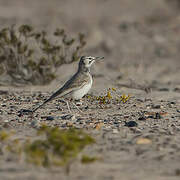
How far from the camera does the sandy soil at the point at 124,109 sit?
14.3 ft

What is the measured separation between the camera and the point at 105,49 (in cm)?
1742

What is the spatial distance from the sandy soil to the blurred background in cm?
4

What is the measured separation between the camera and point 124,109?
7434mm

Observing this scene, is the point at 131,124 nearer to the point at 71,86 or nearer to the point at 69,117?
the point at 69,117

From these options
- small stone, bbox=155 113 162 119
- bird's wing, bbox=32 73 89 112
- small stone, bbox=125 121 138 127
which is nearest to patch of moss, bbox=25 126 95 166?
small stone, bbox=125 121 138 127

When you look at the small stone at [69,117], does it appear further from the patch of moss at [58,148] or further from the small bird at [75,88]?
the patch of moss at [58,148]

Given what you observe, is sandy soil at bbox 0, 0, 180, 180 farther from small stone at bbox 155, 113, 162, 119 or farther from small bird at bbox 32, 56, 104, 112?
small bird at bbox 32, 56, 104, 112

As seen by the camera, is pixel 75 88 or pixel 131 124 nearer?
pixel 131 124

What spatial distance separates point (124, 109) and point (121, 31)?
13.3 meters

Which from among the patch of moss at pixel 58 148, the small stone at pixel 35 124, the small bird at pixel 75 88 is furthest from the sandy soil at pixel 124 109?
the small bird at pixel 75 88

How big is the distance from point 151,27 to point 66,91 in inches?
594

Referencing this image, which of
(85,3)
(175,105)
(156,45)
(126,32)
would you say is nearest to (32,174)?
(175,105)

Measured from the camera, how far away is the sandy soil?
437 centimetres

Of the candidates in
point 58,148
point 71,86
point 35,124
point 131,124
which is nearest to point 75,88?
point 71,86
